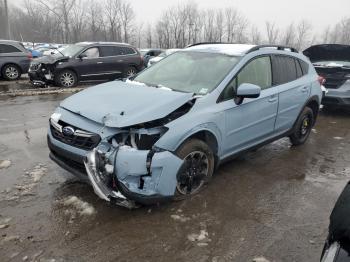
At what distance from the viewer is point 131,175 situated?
3.44 metres

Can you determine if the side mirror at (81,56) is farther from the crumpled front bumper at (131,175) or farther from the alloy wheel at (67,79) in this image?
the crumpled front bumper at (131,175)

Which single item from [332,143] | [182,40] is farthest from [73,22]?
[332,143]

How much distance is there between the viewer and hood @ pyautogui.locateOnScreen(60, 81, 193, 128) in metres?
3.56

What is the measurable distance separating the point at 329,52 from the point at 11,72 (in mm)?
11693

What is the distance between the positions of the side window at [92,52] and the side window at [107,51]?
0.17 metres

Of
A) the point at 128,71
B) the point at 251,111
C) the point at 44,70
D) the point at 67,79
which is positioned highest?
the point at 251,111

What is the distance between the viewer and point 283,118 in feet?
18.0

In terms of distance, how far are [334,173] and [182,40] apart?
58595 mm

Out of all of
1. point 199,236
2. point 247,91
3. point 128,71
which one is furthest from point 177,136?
point 128,71

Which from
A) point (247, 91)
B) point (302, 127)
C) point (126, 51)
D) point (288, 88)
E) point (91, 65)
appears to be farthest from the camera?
point (126, 51)

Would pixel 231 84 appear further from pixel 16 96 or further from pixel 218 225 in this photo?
pixel 16 96

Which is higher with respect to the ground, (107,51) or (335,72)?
(107,51)

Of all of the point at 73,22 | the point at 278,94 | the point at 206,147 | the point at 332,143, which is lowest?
the point at 332,143

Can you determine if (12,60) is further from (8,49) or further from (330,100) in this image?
(330,100)
